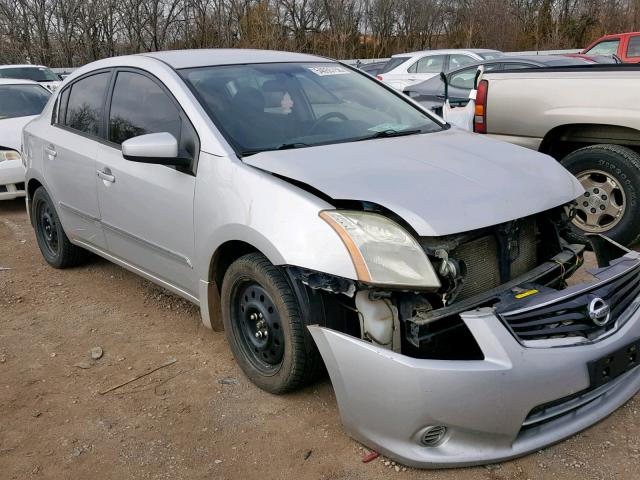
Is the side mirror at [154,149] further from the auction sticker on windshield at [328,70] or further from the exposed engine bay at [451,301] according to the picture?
the auction sticker on windshield at [328,70]

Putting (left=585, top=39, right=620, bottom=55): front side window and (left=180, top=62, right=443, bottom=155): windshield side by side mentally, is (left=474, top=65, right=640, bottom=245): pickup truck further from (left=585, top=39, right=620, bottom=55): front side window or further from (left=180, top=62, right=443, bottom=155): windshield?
(left=585, top=39, right=620, bottom=55): front side window

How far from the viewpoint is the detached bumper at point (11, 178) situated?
7.40 metres

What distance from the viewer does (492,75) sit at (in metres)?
5.54

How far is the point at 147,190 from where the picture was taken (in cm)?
366

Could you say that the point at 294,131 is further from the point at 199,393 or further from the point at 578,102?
the point at 578,102

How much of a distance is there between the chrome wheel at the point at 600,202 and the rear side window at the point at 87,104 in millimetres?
3493

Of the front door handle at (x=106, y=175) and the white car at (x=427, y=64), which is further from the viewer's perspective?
the white car at (x=427, y=64)

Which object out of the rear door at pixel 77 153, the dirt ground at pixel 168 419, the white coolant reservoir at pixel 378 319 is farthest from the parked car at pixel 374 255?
the rear door at pixel 77 153

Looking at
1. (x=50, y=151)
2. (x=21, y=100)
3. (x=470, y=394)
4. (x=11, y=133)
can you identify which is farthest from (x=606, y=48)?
(x=470, y=394)

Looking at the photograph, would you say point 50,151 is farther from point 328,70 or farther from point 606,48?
point 606,48

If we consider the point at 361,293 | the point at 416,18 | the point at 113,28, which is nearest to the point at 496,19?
the point at 416,18

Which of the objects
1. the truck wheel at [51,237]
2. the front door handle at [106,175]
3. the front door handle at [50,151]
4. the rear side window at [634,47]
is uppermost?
the rear side window at [634,47]

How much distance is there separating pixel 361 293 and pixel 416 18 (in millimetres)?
30837

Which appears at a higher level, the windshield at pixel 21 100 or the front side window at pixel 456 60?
the front side window at pixel 456 60
